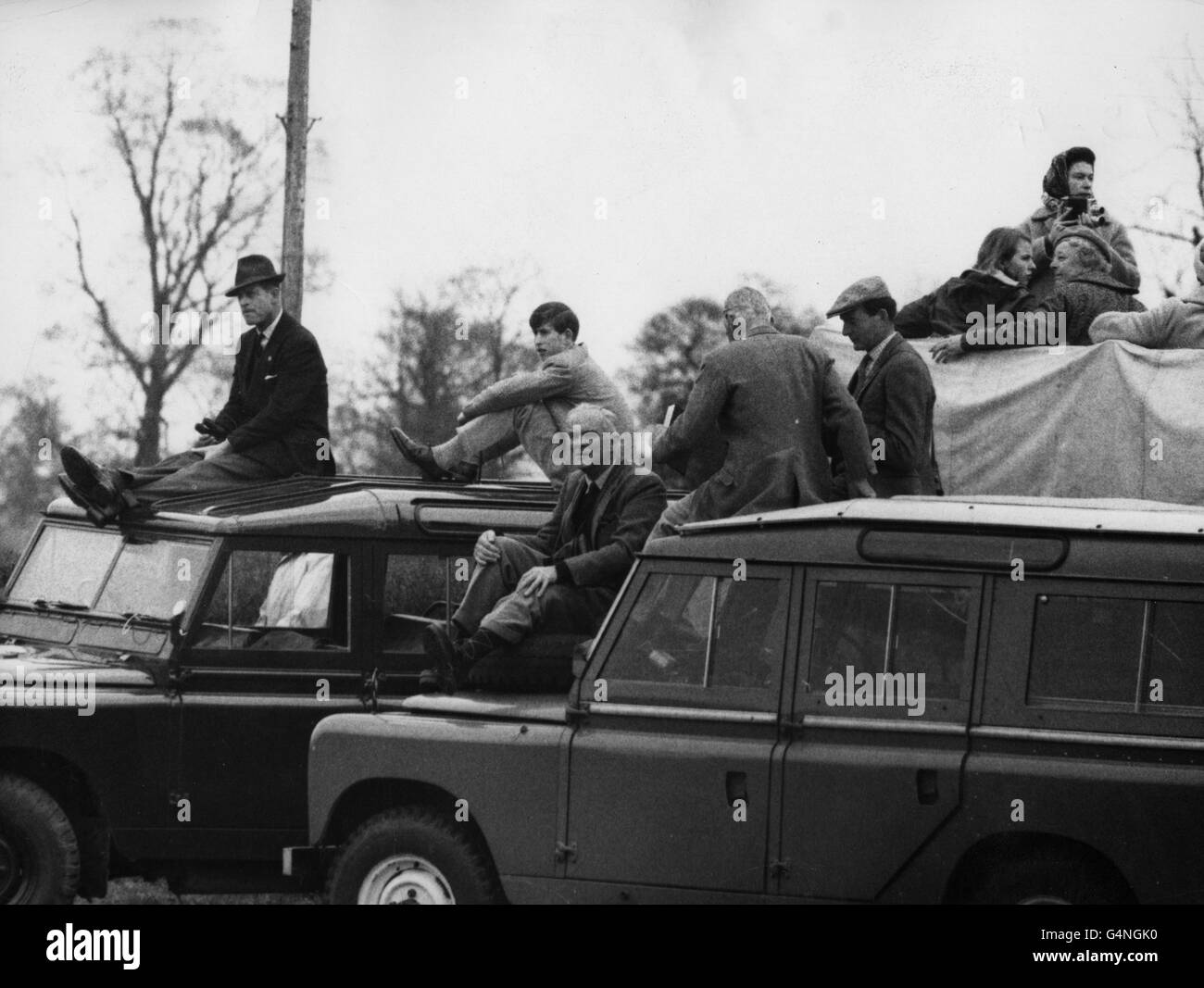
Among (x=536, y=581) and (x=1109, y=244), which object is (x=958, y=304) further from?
(x=536, y=581)

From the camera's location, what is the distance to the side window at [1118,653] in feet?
21.2

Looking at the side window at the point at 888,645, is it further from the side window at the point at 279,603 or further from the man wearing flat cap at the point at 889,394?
the side window at the point at 279,603

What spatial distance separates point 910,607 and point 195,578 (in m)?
3.69

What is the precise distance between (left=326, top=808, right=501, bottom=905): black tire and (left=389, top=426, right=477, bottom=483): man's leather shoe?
3031 millimetres

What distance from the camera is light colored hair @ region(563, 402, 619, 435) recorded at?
8609 millimetres

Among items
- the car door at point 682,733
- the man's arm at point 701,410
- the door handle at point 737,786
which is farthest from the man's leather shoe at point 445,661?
the door handle at point 737,786

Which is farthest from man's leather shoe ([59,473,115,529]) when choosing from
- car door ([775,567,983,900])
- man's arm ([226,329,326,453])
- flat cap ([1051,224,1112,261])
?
flat cap ([1051,224,1112,261])

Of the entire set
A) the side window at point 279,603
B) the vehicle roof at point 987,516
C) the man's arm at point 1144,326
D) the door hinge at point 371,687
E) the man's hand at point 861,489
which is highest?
the man's arm at point 1144,326

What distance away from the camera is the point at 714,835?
695 cm

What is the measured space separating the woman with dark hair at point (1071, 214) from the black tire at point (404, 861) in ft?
15.8

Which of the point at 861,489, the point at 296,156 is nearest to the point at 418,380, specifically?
the point at 296,156

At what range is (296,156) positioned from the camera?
54.5ft
